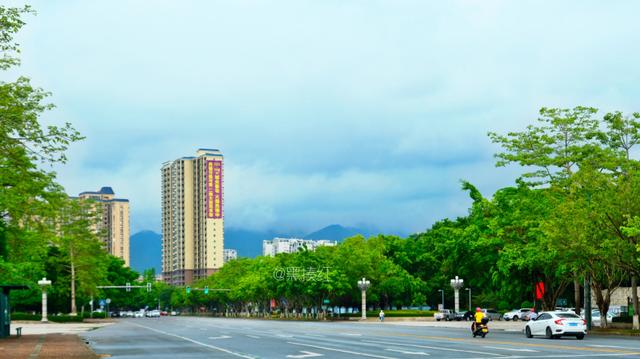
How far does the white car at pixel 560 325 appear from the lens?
4009 cm

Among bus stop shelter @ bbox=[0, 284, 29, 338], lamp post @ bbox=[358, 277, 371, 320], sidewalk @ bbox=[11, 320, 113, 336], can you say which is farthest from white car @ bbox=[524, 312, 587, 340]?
lamp post @ bbox=[358, 277, 371, 320]

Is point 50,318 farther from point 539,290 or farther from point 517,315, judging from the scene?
point 539,290

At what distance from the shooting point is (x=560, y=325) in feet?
133

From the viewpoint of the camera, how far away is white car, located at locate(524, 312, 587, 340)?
4009 cm

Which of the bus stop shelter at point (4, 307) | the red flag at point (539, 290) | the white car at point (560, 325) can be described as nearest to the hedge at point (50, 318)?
the bus stop shelter at point (4, 307)

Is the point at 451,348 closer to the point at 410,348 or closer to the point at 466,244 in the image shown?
the point at 410,348

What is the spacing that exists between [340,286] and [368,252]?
858 cm

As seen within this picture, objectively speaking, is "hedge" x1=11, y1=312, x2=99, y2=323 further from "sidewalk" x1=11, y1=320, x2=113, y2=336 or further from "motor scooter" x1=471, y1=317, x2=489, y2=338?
"motor scooter" x1=471, y1=317, x2=489, y2=338

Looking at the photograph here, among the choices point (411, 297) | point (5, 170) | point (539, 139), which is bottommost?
point (411, 297)

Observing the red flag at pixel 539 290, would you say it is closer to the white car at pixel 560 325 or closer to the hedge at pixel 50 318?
the white car at pixel 560 325

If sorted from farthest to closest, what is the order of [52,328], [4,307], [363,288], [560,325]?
[363,288] < [52,328] < [4,307] < [560,325]

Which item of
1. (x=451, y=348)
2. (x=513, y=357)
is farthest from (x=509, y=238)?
(x=513, y=357)

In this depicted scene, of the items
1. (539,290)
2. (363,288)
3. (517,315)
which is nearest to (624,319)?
(539,290)

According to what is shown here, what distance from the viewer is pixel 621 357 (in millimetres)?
24828
